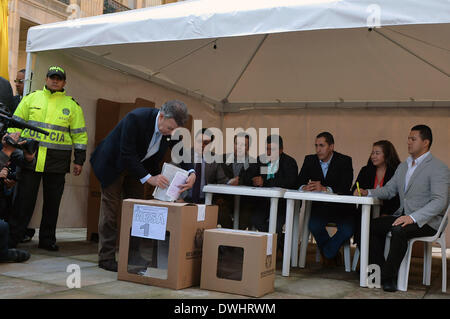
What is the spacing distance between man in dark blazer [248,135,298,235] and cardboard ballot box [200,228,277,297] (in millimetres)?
1521

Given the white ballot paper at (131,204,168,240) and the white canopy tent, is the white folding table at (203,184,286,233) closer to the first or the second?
the white ballot paper at (131,204,168,240)

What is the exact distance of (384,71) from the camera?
19.0 feet

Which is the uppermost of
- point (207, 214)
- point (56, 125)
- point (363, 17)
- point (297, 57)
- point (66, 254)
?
point (297, 57)

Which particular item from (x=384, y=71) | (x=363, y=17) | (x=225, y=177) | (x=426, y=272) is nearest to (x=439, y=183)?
(x=426, y=272)

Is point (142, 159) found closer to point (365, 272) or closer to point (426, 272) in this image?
point (365, 272)

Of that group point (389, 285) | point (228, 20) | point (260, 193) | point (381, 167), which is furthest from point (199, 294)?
point (381, 167)

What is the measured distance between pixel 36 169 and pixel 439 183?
3.34 m

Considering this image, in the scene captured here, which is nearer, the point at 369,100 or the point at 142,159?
the point at 142,159

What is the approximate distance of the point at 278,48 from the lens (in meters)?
5.68

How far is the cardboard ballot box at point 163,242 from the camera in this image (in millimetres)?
3018

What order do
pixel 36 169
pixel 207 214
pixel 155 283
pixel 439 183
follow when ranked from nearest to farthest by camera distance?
1. pixel 155 283
2. pixel 207 214
3. pixel 439 183
4. pixel 36 169

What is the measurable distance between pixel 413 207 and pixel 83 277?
247cm

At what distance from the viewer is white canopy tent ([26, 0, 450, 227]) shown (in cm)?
345

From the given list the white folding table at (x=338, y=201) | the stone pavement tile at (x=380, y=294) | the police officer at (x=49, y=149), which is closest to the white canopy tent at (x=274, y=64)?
the police officer at (x=49, y=149)
